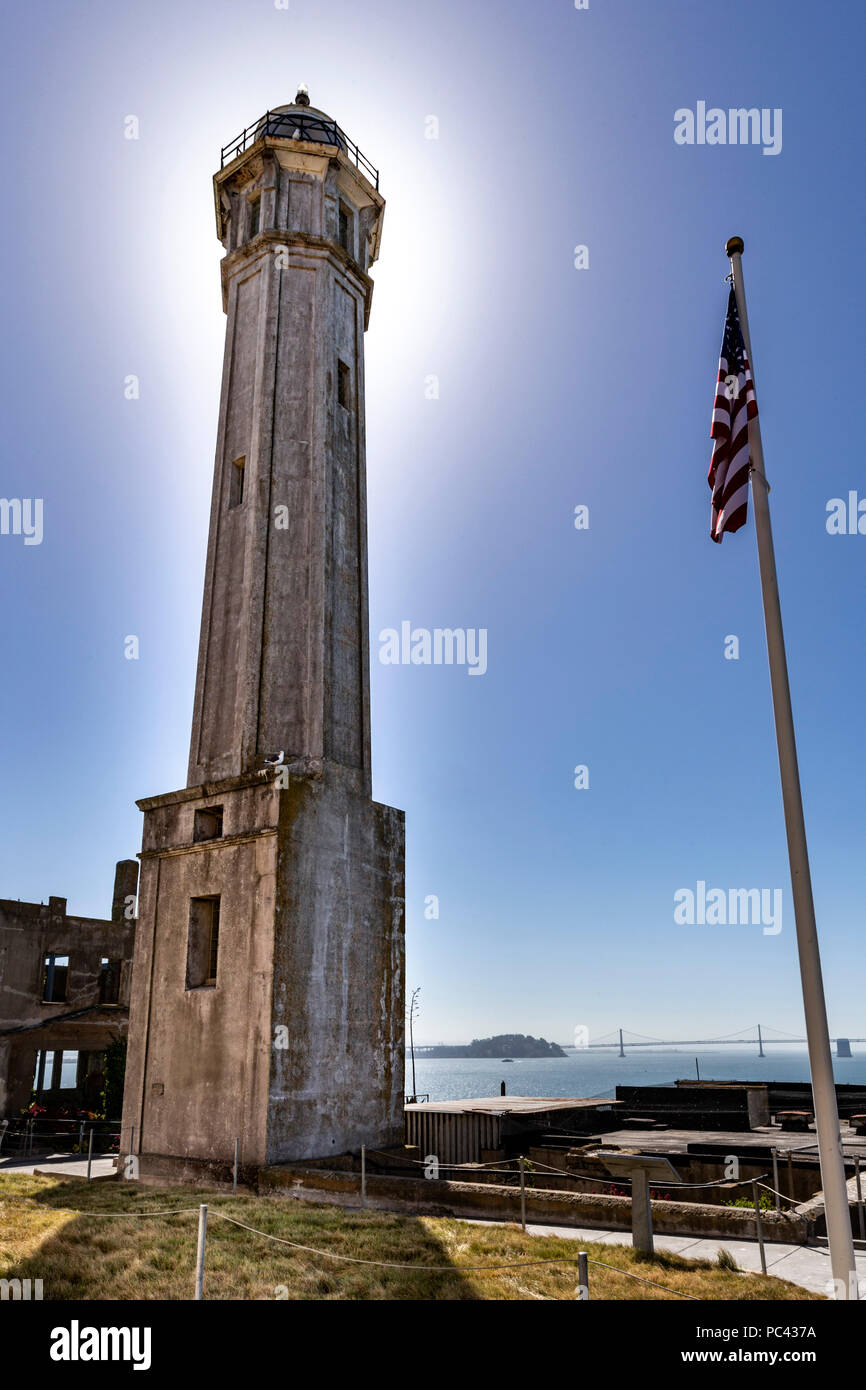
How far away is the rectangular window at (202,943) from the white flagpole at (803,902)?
12.7 metres

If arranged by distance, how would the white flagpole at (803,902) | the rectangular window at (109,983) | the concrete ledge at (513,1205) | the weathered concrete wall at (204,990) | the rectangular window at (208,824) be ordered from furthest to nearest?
1. the rectangular window at (109,983)
2. the rectangular window at (208,824)
3. the weathered concrete wall at (204,990)
4. the concrete ledge at (513,1205)
5. the white flagpole at (803,902)

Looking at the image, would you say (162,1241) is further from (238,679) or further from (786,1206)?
(238,679)

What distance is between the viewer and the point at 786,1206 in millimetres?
15219

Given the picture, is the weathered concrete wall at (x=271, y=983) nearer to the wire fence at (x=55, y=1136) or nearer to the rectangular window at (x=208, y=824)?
the rectangular window at (x=208, y=824)

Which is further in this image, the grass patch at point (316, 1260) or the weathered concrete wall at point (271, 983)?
the weathered concrete wall at point (271, 983)

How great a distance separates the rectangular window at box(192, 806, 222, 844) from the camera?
19.9 meters

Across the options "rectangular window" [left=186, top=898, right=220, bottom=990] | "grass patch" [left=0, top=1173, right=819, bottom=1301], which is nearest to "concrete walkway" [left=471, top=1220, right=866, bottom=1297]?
"grass patch" [left=0, top=1173, right=819, bottom=1301]

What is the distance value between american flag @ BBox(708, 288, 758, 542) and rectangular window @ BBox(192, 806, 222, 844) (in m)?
12.5

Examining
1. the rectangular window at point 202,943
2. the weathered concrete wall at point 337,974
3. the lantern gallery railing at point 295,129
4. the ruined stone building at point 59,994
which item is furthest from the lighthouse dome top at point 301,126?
the ruined stone building at point 59,994

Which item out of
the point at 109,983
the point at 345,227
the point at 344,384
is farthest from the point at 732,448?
the point at 109,983

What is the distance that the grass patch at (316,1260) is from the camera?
9.73 m

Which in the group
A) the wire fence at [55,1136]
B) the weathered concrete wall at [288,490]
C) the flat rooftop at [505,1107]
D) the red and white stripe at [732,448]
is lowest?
the wire fence at [55,1136]

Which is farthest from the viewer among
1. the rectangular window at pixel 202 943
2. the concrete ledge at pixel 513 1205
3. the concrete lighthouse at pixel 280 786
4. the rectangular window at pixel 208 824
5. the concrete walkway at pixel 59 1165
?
the concrete walkway at pixel 59 1165

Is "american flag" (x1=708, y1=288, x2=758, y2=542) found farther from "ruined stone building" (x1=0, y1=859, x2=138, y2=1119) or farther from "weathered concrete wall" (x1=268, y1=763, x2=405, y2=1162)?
"ruined stone building" (x1=0, y1=859, x2=138, y2=1119)
